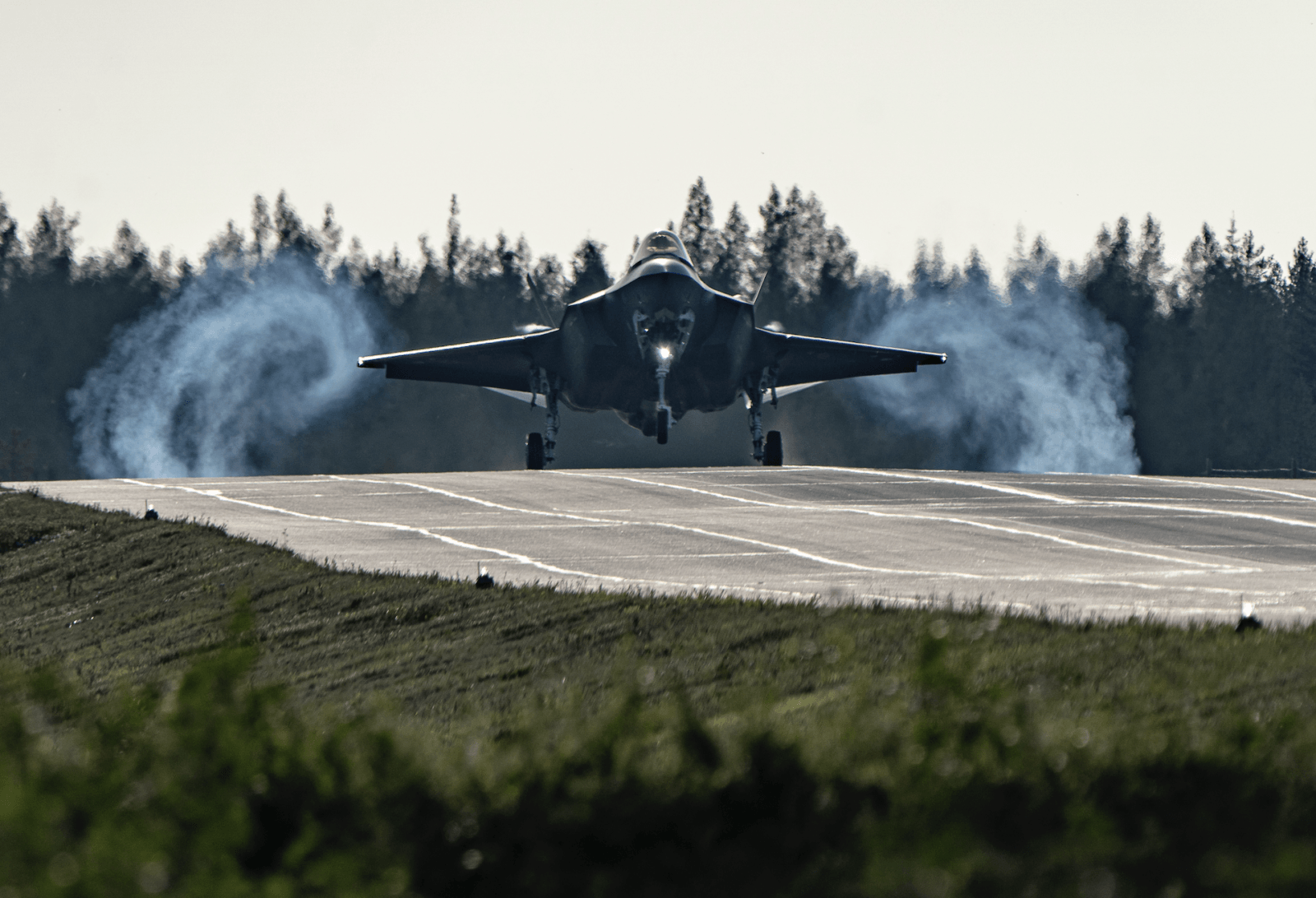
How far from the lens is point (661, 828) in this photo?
4.03 metres

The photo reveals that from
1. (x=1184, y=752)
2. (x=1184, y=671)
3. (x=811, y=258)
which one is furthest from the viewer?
(x=811, y=258)

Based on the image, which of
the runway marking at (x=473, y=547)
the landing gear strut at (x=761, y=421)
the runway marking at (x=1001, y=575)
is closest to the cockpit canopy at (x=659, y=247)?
the landing gear strut at (x=761, y=421)

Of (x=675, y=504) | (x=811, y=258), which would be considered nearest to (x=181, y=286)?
(x=811, y=258)

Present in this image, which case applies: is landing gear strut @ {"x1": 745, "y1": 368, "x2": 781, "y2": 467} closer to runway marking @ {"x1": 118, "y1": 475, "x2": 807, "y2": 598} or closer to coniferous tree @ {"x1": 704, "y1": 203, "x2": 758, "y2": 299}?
runway marking @ {"x1": 118, "y1": 475, "x2": 807, "y2": 598}

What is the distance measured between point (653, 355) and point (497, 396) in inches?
2674

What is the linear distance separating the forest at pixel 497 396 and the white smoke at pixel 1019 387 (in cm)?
16

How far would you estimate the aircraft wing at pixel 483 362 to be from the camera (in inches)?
1348

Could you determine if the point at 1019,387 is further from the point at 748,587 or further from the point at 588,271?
the point at 748,587

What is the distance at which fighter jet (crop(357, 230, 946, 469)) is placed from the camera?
29.5 meters

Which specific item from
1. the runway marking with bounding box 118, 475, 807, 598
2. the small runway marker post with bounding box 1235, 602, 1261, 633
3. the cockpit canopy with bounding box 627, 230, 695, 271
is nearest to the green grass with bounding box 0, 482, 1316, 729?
the small runway marker post with bounding box 1235, 602, 1261, 633

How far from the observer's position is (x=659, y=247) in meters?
32.8

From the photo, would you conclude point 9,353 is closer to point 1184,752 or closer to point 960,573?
point 960,573

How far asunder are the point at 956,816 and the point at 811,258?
104385 millimetres

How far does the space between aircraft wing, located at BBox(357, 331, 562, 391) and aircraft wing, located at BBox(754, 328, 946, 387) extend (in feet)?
18.1
